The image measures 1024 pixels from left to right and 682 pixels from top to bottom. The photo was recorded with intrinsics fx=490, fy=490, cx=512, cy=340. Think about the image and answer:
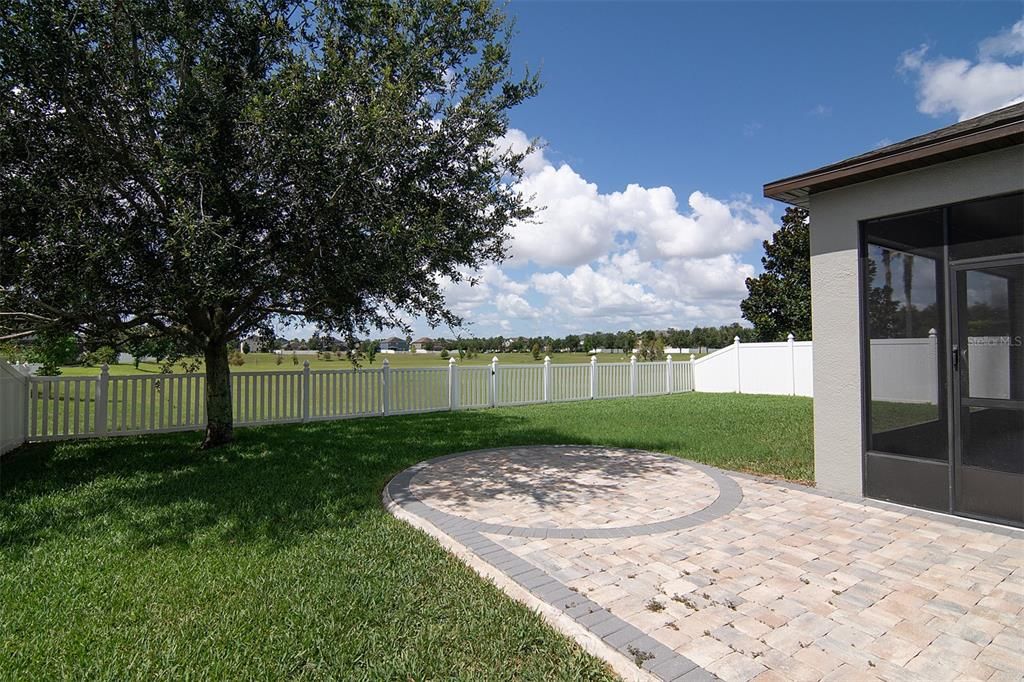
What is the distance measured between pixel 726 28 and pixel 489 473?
26.8ft

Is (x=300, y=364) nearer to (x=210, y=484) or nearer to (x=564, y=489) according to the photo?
(x=210, y=484)

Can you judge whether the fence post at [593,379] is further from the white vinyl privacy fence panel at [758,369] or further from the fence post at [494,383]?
the white vinyl privacy fence panel at [758,369]

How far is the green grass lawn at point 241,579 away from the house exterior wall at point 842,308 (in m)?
0.79

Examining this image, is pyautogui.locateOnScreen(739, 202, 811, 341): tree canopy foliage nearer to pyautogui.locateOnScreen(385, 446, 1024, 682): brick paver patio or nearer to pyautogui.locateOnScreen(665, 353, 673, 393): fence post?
pyautogui.locateOnScreen(665, 353, 673, 393): fence post

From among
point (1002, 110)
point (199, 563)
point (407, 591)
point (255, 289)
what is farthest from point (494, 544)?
point (1002, 110)

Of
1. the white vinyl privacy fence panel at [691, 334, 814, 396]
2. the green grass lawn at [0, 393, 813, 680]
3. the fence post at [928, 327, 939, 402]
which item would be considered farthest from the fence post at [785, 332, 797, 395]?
the fence post at [928, 327, 939, 402]

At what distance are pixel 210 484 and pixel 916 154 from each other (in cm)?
774

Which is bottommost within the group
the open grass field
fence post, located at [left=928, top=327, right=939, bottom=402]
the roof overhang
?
the open grass field

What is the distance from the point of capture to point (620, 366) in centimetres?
1631

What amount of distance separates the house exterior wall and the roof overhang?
157mm

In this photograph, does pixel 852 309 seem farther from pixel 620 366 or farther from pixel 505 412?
pixel 620 366

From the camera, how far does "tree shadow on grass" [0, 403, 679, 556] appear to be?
4.10m

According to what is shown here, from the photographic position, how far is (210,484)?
17.9 feet

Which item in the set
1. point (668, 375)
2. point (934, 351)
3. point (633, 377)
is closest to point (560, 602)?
point (934, 351)
